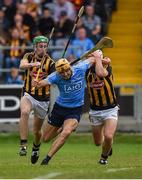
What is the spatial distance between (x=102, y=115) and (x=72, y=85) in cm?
93

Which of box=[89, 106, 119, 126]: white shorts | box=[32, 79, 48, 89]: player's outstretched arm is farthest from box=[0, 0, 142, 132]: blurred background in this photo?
box=[32, 79, 48, 89]: player's outstretched arm

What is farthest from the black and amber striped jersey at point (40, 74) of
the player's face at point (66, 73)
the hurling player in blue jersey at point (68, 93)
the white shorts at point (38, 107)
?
the player's face at point (66, 73)

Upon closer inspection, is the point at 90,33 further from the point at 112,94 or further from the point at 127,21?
the point at 112,94

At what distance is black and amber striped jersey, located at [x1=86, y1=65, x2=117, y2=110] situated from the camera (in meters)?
15.6

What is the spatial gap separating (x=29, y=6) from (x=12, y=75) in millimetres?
2953

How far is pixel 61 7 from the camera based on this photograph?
25094mm

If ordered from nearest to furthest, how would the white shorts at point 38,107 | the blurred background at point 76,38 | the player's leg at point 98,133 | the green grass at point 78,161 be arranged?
the green grass at point 78,161, the player's leg at point 98,133, the white shorts at point 38,107, the blurred background at point 76,38

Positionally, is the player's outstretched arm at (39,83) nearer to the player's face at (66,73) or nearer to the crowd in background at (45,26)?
the player's face at (66,73)

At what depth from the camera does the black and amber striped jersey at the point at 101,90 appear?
51.3 feet

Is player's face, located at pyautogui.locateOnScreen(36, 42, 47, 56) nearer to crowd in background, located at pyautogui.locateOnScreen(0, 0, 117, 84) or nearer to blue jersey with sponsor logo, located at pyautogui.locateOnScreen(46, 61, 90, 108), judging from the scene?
blue jersey with sponsor logo, located at pyautogui.locateOnScreen(46, 61, 90, 108)

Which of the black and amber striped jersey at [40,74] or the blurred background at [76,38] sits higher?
the black and amber striped jersey at [40,74]

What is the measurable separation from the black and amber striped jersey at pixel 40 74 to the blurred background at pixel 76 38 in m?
4.99

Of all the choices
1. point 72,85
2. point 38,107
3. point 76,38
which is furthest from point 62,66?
point 76,38

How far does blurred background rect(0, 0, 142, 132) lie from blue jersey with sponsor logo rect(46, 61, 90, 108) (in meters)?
6.56
